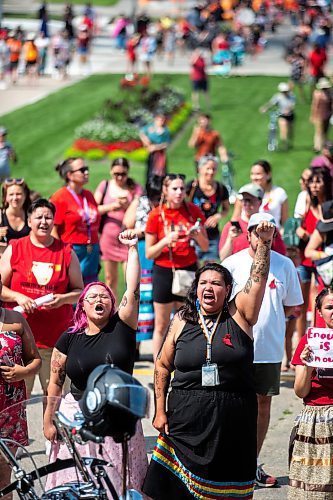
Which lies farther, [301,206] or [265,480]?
[301,206]

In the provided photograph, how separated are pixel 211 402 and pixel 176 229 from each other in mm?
3869

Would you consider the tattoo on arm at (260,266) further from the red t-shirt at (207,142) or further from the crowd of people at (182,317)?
the red t-shirt at (207,142)

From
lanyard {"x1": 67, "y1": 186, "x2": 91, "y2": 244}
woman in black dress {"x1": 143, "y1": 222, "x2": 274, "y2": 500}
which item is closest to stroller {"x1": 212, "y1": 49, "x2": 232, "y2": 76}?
lanyard {"x1": 67, "y1": 186, "x2": 91, "y2": 244}

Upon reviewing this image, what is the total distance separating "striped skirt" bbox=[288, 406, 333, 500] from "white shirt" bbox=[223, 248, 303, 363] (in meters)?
0.96

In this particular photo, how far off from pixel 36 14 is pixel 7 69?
21.9m

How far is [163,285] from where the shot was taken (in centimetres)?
1032

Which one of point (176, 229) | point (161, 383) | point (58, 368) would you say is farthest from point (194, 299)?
point (176, 229)

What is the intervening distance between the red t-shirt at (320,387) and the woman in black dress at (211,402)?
509 mm

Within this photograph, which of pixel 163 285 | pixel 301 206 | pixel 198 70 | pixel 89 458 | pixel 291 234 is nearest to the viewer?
pixel 89 458

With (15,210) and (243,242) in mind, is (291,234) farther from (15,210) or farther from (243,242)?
(15,210)

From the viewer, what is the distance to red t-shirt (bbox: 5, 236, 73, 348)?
343 inches

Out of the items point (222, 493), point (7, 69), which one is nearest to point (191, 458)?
point (222, 493)

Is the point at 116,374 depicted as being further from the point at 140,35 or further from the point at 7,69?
the point at 140,35

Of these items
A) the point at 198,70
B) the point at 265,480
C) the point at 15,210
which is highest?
the point at 198,70
